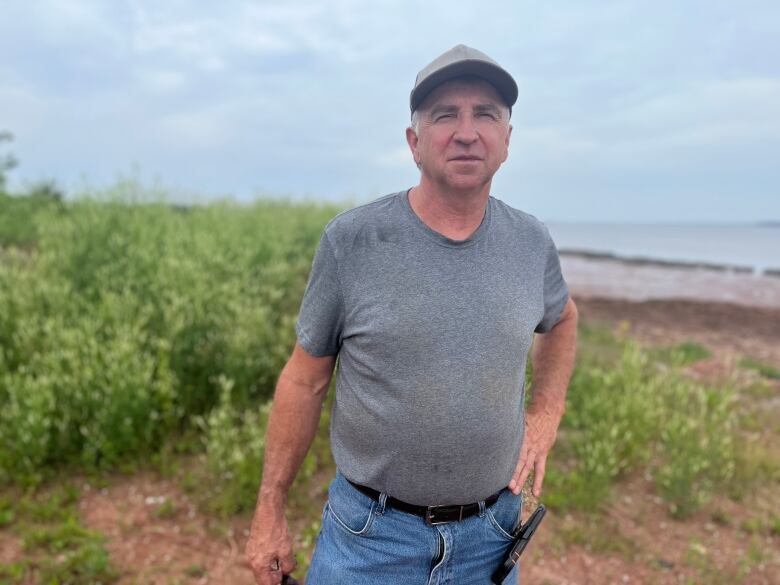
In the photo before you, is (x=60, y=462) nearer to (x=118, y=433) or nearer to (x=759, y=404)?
(x=118, y=433)

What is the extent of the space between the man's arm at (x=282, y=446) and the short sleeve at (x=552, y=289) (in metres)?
0.88

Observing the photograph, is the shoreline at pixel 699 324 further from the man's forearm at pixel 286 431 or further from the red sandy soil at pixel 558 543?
the man's forearm at pixel 286 431

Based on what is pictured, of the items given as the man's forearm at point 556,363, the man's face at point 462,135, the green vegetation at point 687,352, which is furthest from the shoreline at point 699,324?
the man's face at point 462,135

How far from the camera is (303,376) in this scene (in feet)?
7.37

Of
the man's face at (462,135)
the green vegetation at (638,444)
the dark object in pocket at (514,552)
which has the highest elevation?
the man's face at (462,135)

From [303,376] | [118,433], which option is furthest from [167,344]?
[303,376]

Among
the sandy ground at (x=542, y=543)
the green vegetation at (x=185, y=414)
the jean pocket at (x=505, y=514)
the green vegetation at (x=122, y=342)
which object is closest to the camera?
the jean pocket at (x=505, y=514)

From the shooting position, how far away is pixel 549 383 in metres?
2.67

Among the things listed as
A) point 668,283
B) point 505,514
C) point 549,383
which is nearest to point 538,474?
point 505,514

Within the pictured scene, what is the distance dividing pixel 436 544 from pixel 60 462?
3860 mm

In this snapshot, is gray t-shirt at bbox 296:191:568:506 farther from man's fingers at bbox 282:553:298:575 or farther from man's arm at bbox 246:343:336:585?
man's fingers at bbox 282:553:298:575

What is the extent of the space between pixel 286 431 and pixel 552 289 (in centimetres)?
116

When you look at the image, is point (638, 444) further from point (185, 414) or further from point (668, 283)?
point (668, 283)

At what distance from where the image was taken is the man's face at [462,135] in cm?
206
